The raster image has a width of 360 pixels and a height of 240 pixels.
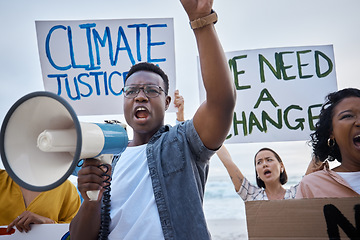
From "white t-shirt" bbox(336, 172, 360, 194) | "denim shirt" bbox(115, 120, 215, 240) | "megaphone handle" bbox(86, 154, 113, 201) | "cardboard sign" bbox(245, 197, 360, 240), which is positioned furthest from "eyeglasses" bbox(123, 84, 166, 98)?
"white t-shirt" bbox(336, 172, 360, 194)

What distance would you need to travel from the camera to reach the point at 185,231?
122 centimetres

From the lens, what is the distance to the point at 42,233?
164cm

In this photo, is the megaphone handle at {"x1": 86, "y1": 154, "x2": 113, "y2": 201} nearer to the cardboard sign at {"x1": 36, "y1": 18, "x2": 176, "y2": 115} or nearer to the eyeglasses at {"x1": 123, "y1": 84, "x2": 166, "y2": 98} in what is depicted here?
the eyeglasses at {"x1": 123, "y1": 84, "x2": 166, "y2": 98}

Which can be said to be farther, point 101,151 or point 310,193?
point 310,193

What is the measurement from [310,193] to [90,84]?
1688mm

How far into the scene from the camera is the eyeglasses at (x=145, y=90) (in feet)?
5.12

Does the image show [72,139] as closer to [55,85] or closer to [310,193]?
[310,193]

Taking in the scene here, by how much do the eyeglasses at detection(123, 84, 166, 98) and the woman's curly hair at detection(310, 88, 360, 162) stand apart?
3.01ft

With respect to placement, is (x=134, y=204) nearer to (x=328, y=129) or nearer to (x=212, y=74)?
(x=212, y=74)

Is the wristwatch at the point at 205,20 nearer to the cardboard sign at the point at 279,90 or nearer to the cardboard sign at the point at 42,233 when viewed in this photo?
the cardboard sign at the point at 42,233

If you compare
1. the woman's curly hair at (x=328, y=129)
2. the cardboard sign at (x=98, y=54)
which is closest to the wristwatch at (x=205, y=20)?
the woman's curly hair at (x=328, y=129)

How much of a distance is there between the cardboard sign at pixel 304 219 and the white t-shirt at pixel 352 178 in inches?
30.5

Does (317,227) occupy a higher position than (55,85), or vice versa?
(55,85)

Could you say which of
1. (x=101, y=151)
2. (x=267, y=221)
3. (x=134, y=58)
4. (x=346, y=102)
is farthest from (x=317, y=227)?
Result: (x=134, y=58)
